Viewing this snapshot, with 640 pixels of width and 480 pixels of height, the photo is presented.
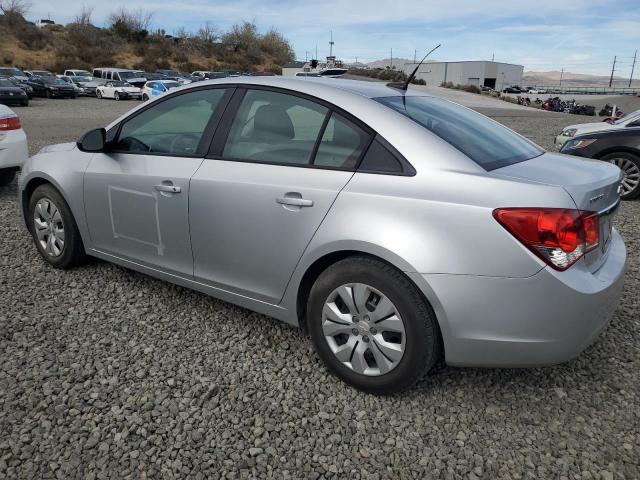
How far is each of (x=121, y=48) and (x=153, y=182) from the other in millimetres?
65808

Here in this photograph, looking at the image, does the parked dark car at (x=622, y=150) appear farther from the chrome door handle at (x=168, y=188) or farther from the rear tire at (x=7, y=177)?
the rear tire at (x=7, y=177)

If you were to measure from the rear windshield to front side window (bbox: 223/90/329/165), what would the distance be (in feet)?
1.34

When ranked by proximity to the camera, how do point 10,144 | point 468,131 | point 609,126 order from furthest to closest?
point 609,126 → point 10,144 → point 468,131

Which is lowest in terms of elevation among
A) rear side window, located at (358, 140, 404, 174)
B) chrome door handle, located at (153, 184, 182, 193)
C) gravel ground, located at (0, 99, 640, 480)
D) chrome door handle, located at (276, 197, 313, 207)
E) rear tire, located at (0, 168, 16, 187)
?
gravel ground, located at (0, 99, 640, 480)

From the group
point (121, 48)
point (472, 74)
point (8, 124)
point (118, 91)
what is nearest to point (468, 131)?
point (8, 124)

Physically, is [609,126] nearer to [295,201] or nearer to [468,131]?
[468,131]

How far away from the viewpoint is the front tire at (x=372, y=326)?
2447mm

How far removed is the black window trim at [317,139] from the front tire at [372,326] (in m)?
0.48

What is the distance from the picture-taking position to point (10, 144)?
21.4 feet

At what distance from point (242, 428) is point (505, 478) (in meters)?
1.19

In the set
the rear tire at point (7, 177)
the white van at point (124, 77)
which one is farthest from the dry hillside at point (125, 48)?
the rear tire at point (7, 177)

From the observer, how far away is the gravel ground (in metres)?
2.26

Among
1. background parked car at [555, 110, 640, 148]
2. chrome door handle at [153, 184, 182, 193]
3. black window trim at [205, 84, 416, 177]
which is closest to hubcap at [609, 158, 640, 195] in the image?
background parked car at [555, 110, 640, 148]

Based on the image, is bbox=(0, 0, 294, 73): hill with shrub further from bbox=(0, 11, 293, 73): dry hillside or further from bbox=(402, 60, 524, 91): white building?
bbox=(402, 60, 524, 91): white building
